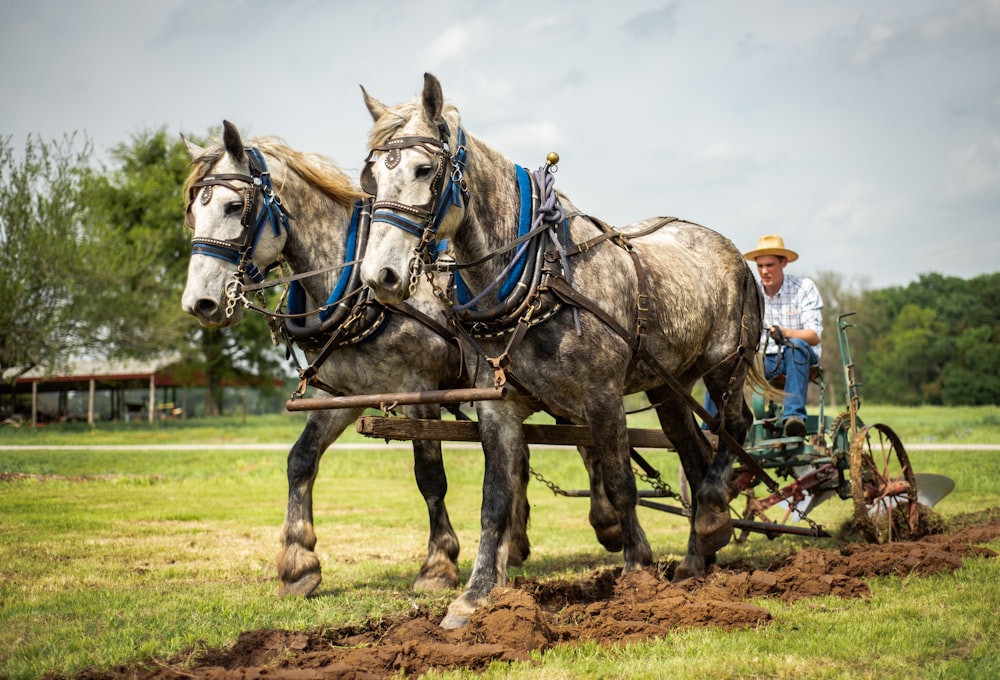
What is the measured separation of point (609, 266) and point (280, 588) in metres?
2.94

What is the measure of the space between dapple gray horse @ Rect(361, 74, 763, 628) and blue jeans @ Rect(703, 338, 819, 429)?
2.00m

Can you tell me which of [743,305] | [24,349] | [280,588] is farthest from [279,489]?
[24,349]

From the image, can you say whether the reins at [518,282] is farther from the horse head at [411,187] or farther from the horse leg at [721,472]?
the horse leg at [721,472]

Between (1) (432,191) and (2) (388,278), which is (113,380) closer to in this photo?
(1) (432,191)

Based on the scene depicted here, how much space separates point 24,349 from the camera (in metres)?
26.5

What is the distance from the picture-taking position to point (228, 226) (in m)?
5.37

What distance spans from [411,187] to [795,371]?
4.31m

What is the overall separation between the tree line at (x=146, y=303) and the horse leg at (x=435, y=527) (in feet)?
8.05

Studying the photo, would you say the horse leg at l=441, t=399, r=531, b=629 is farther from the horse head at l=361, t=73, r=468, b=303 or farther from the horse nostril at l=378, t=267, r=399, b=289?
the horse nostril at l=378, t=267, r=399, b=289

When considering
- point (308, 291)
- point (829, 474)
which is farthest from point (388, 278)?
point (829, 474)

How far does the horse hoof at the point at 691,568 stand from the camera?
612 cm

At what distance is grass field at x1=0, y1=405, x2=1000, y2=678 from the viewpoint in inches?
153

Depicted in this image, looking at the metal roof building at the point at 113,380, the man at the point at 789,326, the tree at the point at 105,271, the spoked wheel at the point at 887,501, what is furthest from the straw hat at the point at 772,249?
the metal roof building at the point at 113,380

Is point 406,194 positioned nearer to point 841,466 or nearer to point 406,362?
point 406,362
